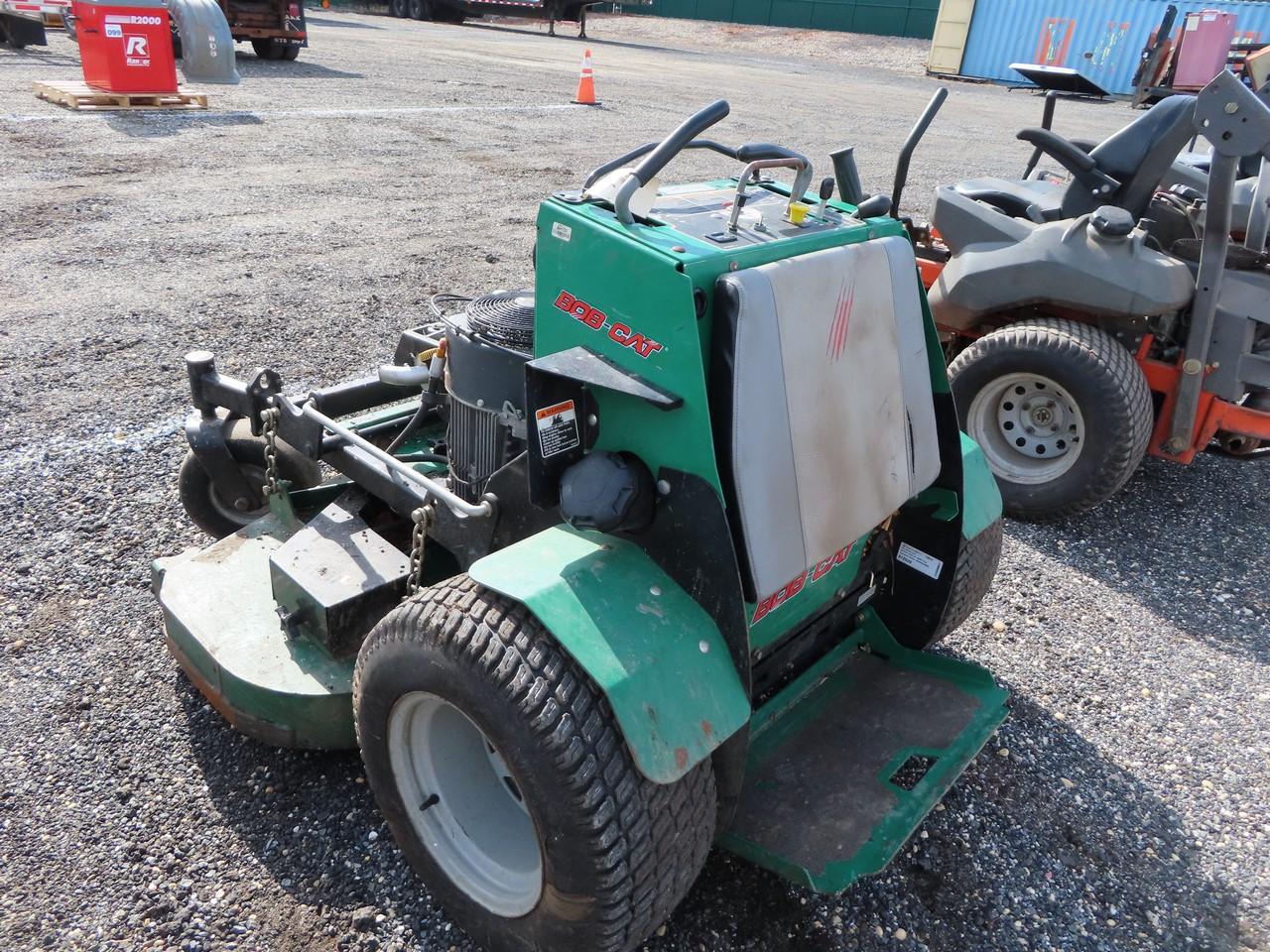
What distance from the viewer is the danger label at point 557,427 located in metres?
2.07

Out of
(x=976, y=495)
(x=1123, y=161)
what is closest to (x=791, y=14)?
(x=1123, y=161)

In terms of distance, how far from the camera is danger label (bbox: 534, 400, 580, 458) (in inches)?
81.4

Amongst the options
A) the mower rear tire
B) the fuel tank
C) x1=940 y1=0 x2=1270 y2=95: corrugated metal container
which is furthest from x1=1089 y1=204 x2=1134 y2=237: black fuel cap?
x1=940 y1=0 x2=1270 y2=95: corrugated metal container

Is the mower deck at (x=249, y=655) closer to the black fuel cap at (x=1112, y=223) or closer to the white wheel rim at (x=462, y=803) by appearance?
the white wheel rim at (x=462, y=803)

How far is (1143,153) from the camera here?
452 cm

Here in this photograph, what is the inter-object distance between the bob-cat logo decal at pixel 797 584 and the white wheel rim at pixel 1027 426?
2.09 metres

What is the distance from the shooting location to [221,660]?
2.59m

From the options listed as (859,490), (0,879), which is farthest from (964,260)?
(0,879)

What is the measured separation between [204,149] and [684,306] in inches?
348

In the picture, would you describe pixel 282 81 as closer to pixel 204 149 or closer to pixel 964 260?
pixel 204 149

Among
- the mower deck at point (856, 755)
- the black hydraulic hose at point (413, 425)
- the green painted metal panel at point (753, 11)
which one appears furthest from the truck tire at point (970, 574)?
the green painted metal panel at point (753, 11)

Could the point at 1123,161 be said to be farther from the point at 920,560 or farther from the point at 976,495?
the point at 920,560

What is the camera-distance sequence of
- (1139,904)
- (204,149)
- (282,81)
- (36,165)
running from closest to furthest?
(1139,904), (36,165), (204,149), (282,81)

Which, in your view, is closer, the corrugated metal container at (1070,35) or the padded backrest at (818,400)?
the padded backrest at (818,400)
